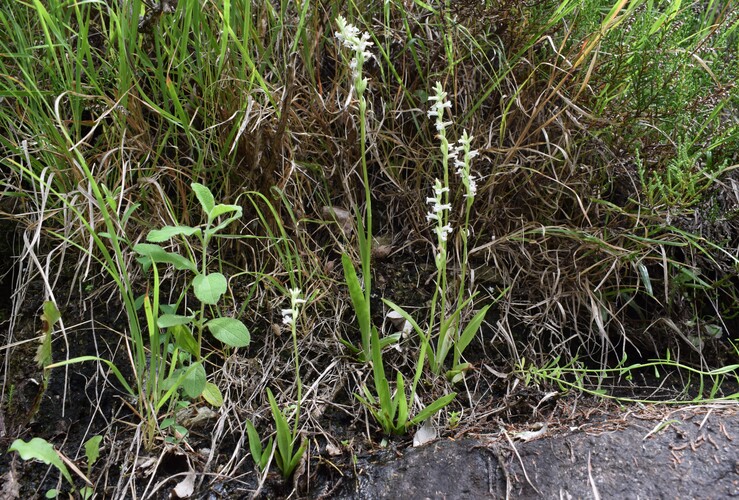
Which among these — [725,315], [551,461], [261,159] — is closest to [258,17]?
[261,159]

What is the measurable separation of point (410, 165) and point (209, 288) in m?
0.88

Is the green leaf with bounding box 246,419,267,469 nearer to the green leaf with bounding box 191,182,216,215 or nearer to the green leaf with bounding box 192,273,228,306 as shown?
the green leaf with bounding box 192,273,228,306

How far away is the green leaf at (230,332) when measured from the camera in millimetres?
1207

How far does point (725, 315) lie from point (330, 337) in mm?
1285

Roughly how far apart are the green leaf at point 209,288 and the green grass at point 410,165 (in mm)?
331

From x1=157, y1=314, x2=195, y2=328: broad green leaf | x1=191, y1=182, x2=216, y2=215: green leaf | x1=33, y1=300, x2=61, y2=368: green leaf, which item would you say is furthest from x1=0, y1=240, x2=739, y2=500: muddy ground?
x1=191, y1=182, x2=216, y2=215: green leaf

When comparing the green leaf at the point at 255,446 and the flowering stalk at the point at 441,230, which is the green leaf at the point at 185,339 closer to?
the green leaf at the point at 255,446

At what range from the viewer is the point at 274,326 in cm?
152

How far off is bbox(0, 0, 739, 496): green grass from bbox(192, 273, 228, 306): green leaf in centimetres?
33

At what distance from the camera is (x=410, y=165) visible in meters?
1.82

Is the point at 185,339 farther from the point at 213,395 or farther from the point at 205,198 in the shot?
the point at 205,198

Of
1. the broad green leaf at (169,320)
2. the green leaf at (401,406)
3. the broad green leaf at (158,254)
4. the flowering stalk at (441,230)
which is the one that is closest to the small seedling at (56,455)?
the broad green leaf at (169,320)

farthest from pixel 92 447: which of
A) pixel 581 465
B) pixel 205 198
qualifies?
pixel 581 465

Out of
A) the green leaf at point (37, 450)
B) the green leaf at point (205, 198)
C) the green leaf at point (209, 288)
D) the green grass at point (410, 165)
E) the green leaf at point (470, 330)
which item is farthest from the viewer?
the green grass at point (410, 165)
